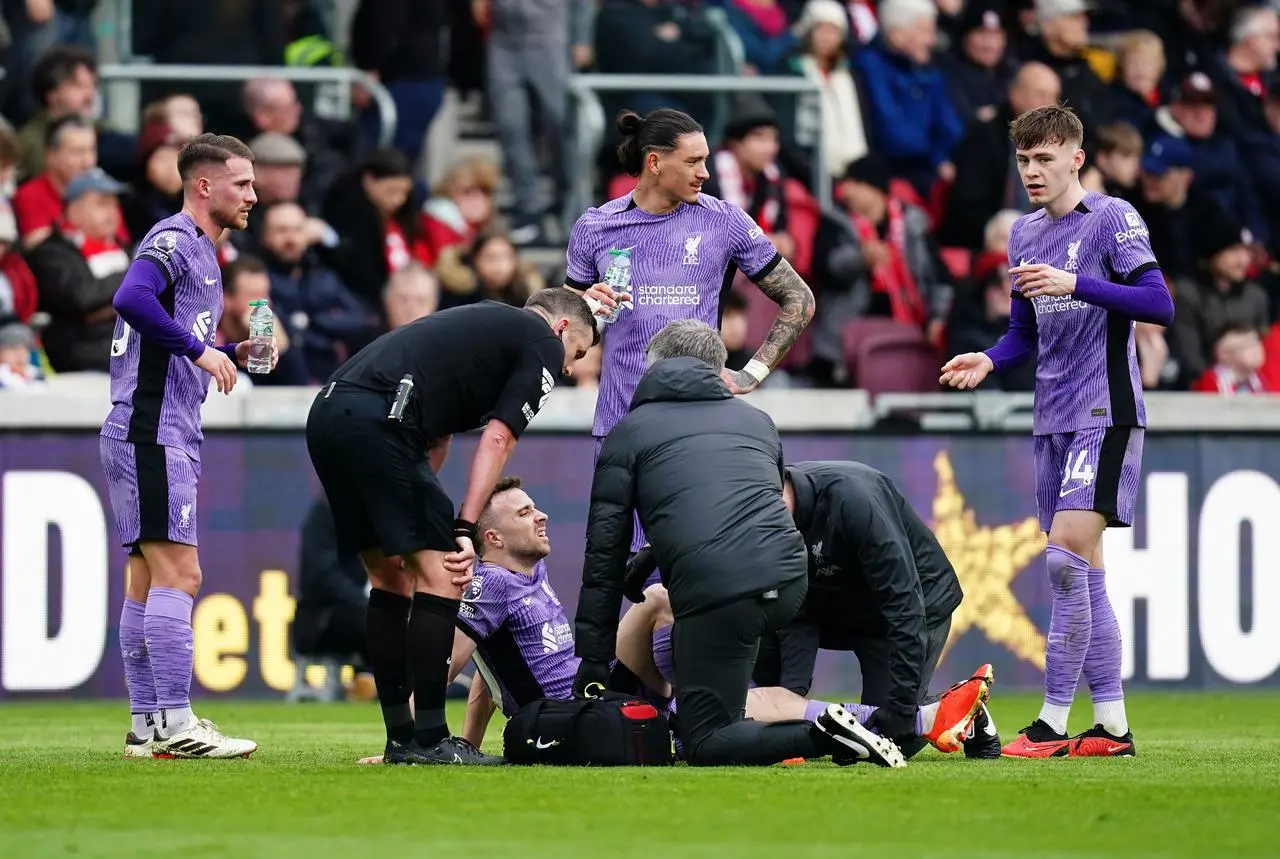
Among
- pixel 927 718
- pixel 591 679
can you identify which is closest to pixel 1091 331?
pixel 927 718

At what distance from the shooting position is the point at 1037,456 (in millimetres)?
9586

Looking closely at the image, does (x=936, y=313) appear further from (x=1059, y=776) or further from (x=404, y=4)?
(x=1059, y=776)

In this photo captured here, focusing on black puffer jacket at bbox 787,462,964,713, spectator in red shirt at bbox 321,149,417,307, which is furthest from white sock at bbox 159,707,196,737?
spectator in red shirt at bbox 321,149,417,307

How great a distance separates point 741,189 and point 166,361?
8.51 m

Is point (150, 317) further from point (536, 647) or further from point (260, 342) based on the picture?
point (536, 647)

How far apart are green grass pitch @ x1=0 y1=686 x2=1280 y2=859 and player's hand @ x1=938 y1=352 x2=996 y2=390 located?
4.88 feet

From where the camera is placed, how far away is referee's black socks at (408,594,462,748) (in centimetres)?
848

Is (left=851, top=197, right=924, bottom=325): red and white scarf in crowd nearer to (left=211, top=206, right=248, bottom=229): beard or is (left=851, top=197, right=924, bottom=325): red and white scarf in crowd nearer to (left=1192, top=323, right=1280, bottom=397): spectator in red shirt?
(left=1192, top=323, right=1280, bottom=397): spectator in red shirt

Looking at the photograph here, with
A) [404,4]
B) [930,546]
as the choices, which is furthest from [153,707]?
[404,4]

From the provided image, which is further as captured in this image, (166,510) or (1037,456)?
(1037,456)

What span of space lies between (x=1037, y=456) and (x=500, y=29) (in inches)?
349

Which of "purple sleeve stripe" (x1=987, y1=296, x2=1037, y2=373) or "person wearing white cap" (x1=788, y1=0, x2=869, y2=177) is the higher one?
"person wearing white cap" (x1=788, y1=0, x2=869, y2=177)

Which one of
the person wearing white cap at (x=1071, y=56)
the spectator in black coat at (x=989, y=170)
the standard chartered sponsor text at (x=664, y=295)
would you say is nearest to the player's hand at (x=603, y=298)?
the standard chartered sponsor text at (x=664, y=295)

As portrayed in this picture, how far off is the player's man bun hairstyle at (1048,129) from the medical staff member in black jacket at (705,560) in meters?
1.77
